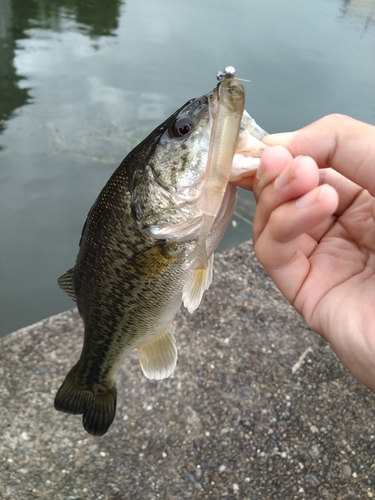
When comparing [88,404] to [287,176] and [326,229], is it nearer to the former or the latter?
[326,229]

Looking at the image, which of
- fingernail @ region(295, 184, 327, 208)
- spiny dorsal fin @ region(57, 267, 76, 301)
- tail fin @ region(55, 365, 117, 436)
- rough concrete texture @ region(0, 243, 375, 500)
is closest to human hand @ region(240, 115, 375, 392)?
fingernail @ region(295, 184, 327, 208)

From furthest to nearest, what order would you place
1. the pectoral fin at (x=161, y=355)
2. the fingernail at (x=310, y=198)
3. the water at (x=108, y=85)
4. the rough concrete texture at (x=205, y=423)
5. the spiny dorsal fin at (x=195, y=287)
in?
the water at (x=108, y=85) → the rough concrete texture at (x=205, y=423) → the pectoral fin at (x=161, y=355) → the spiny dorsal fin at (x=195, y=287) → the fingernail at (x=310, y=198)

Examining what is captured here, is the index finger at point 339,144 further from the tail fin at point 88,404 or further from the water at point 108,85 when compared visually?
the water at point 108,85

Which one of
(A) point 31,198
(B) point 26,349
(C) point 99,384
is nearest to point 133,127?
(A) point 31,198

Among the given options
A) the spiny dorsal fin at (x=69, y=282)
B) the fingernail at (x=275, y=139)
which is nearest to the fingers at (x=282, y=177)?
the fingernail at (x=275, y=139)

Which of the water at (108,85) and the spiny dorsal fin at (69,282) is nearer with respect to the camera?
the spiny dorsal fin at (69,282)

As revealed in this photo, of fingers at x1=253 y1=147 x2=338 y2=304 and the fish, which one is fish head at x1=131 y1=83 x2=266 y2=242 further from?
fingers at x1=253 y1=147 x2=338 y2=304

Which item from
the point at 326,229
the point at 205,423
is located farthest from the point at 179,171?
the point at 205,423
